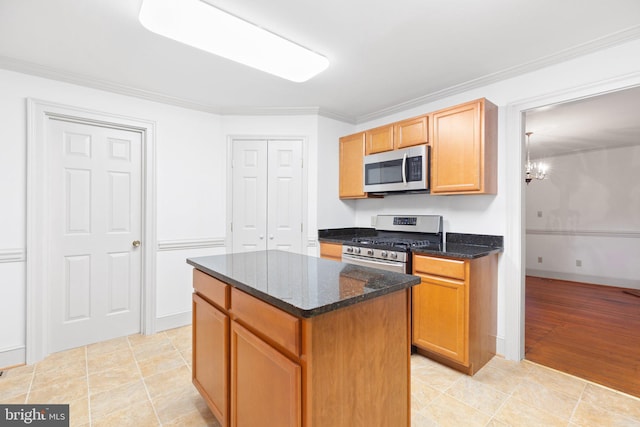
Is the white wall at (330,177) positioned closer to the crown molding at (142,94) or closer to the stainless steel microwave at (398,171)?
the crown molding at (142,94)

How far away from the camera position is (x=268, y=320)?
1.22m

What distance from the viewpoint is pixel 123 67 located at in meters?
2.53

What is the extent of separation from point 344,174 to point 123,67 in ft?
7.89

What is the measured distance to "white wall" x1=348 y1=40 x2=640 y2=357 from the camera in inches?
83.2

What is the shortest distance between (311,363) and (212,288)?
0.85 meters

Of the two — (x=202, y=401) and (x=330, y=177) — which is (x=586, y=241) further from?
(x=202, y=401)

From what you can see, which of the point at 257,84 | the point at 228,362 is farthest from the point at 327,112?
the point at 228,362

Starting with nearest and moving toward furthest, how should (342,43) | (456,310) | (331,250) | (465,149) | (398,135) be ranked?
(342,43) → (456,310) → (465,149) → (398,135) → (331,250)

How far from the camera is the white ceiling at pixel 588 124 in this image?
126 inches

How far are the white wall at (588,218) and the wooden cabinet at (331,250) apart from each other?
4742 millimetres

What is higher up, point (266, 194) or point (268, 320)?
point (266, 194)

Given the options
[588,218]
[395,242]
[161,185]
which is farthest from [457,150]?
[588,218]

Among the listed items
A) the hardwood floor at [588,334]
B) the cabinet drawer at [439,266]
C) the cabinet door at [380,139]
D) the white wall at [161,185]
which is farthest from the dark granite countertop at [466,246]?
the white wall at [161,185]

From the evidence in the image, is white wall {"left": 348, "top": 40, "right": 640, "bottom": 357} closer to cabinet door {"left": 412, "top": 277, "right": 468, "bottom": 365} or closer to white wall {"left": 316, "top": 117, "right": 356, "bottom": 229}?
cabinet door {"left": 412, "top": 277, "right": 468, "bottom": 365}
